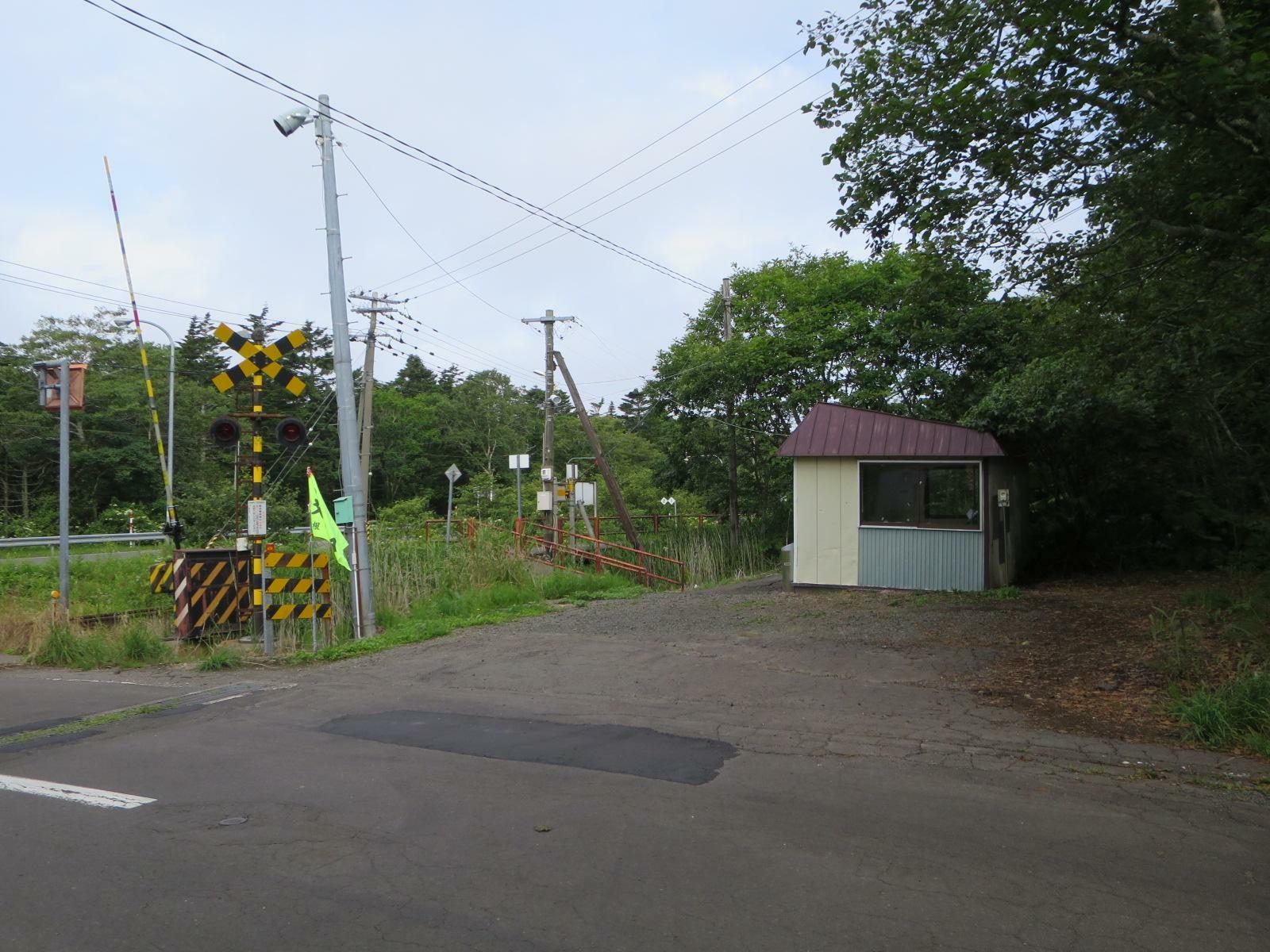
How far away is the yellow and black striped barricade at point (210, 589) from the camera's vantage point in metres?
12.0

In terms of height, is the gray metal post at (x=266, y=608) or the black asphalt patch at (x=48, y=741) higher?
the gray metal post at (x=266, y=608)

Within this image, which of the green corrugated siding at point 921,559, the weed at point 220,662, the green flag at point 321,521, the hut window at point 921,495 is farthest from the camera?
the hut window at point 921,495

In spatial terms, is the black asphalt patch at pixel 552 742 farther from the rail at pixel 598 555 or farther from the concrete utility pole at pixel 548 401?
the concrete utility pole at pixel 548 401

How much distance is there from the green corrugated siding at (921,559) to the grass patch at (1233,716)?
7.98 metres

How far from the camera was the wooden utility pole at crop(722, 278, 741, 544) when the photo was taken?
89.6ft

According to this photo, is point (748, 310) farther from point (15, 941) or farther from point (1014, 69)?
point (15, 941)

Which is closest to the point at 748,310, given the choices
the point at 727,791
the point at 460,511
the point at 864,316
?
the point at 864,316

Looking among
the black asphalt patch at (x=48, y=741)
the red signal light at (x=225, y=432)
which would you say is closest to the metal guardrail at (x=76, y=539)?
the red signal light at (x=225, y=432)

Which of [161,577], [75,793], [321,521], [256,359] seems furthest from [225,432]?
[75,793]

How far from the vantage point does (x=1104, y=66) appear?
7.88 meters

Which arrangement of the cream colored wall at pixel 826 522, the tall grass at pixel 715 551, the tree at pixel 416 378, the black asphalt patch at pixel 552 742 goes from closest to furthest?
1. the black asphalt patch at pixel 552 742
2. the cream colored wall at pixel 826 522
3. the tall grass at pixel 715 551
4. the tree at pixel 416 378

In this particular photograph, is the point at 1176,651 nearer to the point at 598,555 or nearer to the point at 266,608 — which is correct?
the point at 266,608

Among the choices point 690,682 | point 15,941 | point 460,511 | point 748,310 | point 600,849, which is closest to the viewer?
point 15,941

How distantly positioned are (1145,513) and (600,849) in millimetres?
16281
